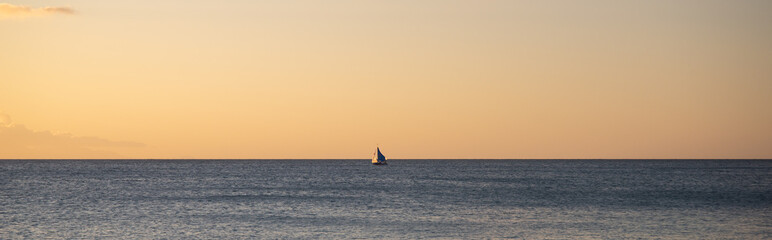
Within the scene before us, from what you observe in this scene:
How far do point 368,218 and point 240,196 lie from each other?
31120 millimetres

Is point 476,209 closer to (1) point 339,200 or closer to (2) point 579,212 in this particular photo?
(2) point 579,212

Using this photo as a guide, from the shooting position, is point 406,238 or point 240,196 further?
point 240,196

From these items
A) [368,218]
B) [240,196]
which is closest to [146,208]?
[240,196]

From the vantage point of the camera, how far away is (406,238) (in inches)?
1917

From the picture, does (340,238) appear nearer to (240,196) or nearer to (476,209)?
(476,209)

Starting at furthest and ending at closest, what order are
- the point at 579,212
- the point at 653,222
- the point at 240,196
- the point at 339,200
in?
the point at 240,196 < the point at 339,200 < the point at 579,212 < the point at 653,222

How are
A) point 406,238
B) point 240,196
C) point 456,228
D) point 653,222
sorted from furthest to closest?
point 240,196, point 653,222, point 456,228, point 406,238

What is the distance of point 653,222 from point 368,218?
22190 millimetres

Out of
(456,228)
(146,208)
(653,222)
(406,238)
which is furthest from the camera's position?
(146,208)

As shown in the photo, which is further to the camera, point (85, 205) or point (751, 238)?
point (85, 205)

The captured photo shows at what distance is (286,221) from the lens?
194 ft

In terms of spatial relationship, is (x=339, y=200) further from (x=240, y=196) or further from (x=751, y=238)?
(x=751, y=238)

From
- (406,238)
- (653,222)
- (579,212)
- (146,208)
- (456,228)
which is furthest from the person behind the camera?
(146,208)

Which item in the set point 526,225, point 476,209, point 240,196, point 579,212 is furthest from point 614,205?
point 240,196
